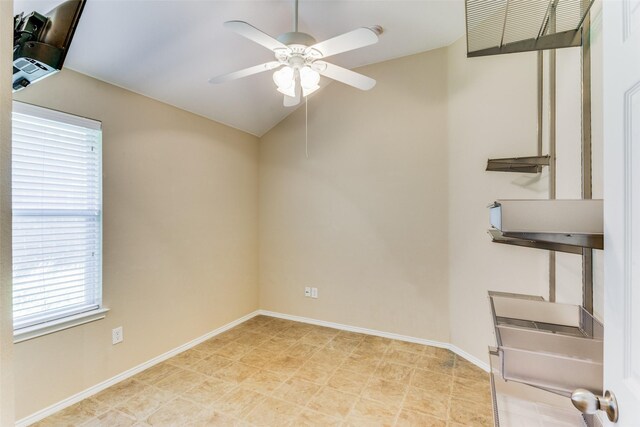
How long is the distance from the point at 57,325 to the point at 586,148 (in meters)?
3.14

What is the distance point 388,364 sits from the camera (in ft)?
8.62

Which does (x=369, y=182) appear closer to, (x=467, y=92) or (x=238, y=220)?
(x=467, y=92)

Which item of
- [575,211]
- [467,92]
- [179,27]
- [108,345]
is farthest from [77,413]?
[467,92]

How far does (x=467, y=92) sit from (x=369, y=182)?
3.96ft

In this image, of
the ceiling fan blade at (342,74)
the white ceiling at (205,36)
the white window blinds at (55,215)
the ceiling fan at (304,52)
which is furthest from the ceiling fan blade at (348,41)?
the white window blinds at (55,215)

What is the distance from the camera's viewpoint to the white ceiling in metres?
1.89

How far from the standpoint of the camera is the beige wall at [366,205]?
2934 mm

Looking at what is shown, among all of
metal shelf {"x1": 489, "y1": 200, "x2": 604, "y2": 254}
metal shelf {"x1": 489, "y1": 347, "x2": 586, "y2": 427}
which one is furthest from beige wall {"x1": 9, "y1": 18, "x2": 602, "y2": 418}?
metal shelf {"x1": 489, "y1": 200, "x2": 604, "y2": 254}

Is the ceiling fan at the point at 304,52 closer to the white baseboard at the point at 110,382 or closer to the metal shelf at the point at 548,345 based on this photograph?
the metal shelf at the point at 548,345

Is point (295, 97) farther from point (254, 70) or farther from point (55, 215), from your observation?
point (55, 215)

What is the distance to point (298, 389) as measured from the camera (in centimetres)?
228

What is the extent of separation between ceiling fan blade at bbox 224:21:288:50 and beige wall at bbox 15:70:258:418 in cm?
139

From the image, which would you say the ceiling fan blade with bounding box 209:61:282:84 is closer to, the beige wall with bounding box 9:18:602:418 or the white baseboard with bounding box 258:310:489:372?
the beige wall with bounding box 9:18:602:418

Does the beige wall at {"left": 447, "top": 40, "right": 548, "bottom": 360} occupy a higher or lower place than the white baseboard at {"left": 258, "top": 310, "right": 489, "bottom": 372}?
higher
